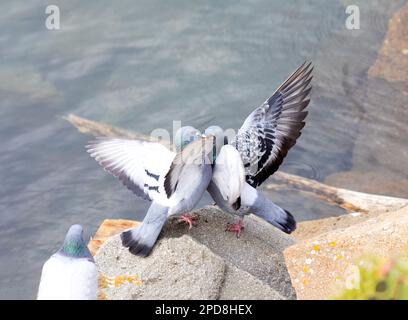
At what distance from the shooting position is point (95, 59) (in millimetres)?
10055

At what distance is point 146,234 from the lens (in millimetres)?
5070

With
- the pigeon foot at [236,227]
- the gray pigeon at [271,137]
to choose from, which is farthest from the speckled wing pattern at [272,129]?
the pigeon foot at [236,227]

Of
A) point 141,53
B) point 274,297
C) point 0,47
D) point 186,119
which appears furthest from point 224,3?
point 274,297

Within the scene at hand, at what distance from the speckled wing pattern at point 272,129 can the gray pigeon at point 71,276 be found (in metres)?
1.46

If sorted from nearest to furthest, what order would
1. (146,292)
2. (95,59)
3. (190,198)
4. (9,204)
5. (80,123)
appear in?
(146,292), (190,198), (9,204), (80,123), (95,59)

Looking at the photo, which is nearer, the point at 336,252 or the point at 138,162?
the point at 336,252

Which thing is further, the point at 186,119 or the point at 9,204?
the point at 186,119

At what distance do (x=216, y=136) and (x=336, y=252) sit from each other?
1030 mm

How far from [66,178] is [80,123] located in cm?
73

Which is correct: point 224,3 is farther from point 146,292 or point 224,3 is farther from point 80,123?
point 146,292

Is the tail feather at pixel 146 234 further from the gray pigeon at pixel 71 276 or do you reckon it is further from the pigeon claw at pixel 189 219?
the gray pigeon at pixel 71 276

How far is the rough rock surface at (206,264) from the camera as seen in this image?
15.2 ft

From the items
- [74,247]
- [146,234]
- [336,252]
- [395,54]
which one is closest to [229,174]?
[146,234]

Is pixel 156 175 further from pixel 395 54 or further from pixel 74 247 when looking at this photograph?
pixel 395 54
